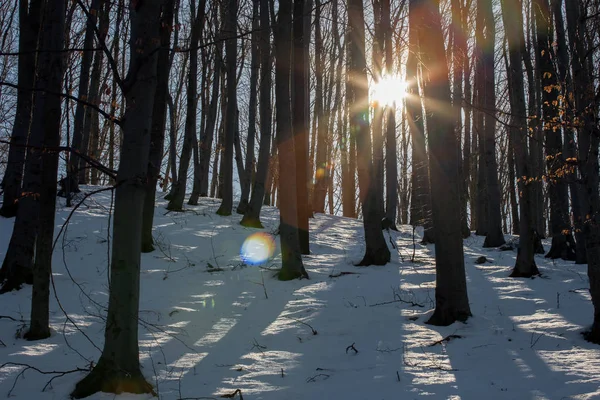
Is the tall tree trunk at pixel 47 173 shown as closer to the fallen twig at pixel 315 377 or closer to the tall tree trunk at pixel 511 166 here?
the fallen twig at pixel 315 377

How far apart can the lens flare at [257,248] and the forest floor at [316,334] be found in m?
0.61

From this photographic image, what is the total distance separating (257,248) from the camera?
429 inches

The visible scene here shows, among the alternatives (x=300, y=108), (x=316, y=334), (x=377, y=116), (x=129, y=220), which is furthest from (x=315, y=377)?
(x=377, y=116)

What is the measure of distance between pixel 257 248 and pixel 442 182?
21.3 feet

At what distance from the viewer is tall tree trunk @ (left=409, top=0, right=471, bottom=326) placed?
16.9ft

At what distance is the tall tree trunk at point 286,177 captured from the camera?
7.88m

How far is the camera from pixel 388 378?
12.0 feet

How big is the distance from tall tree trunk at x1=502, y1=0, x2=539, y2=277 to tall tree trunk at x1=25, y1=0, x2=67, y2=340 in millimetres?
6893

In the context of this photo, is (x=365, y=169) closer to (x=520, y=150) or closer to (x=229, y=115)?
(x=520, y=150)

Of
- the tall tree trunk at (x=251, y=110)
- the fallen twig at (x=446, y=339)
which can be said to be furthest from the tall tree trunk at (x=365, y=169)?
the tall tree trunk at (x=251, y=110)

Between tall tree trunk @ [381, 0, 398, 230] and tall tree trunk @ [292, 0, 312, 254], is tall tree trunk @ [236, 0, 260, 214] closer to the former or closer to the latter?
tall tree trunk @ [381, 0, 398, 230]

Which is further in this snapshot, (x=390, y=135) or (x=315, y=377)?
(x=390, y=135)

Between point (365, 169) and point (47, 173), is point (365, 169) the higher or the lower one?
the higher one

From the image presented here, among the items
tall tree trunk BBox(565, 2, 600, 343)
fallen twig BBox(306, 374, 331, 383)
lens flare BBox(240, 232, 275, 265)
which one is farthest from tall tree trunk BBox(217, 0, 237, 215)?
fallen twig BBox(306, 374, 331, 383)
